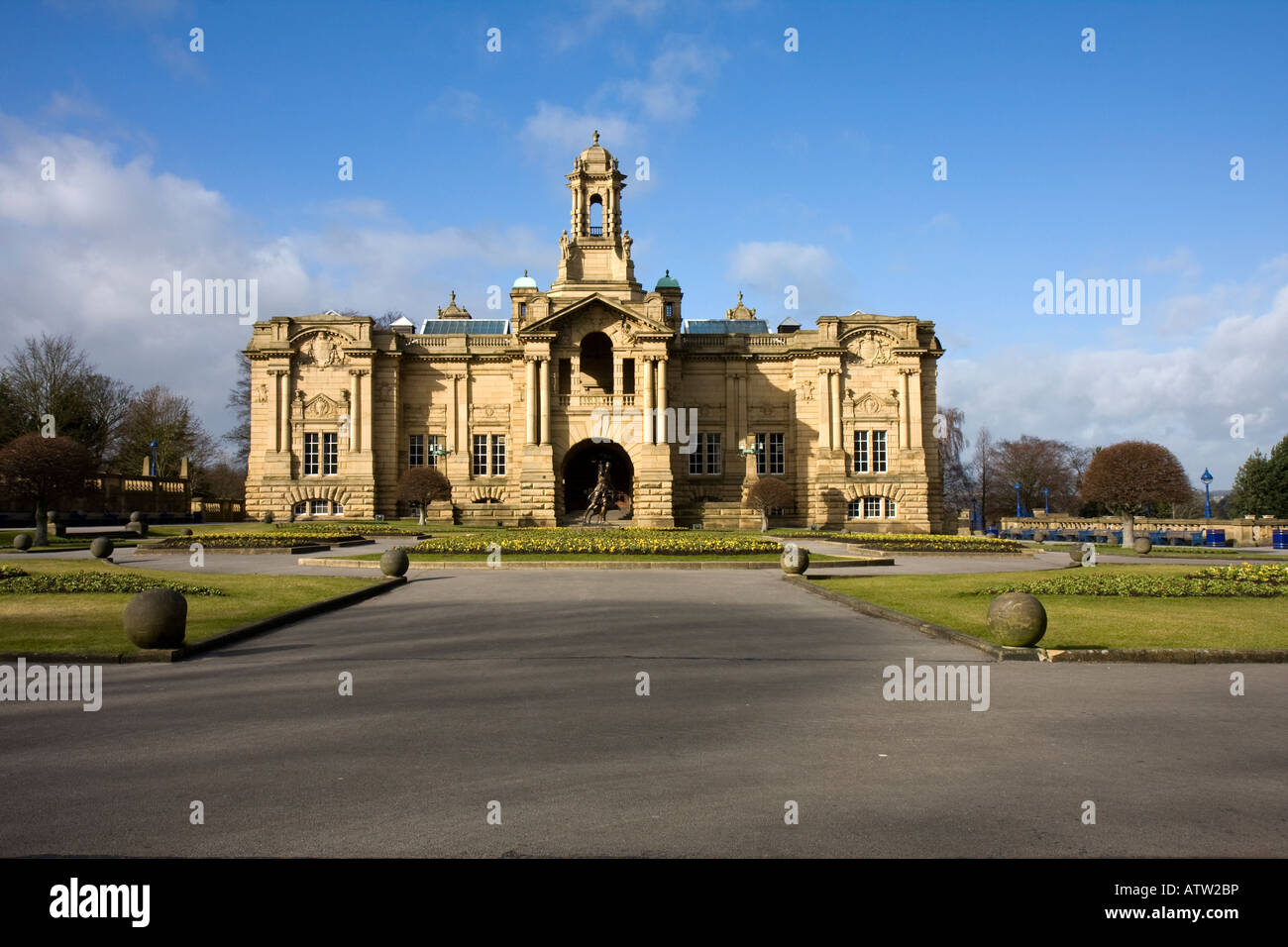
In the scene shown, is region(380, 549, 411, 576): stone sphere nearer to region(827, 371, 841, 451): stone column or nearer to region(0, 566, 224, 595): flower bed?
region(0, 566, 224, 595): flower bed

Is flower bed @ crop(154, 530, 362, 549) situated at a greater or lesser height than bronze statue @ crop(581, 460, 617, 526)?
lesser

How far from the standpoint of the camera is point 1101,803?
6840 millimetres

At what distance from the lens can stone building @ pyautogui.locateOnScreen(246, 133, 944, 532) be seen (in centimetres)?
6062

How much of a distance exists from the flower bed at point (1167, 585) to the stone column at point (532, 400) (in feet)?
136

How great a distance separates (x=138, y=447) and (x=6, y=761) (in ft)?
264

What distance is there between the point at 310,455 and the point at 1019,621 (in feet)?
192

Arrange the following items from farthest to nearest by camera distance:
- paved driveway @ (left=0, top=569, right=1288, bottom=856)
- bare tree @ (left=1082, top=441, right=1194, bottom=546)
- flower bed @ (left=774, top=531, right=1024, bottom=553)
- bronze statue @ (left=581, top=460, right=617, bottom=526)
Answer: bronze statue @ (left=581, top=460, right=617, bottom=526), bare tree @ (left=1082, top=441, right=1194, bottom=546), flower bed @ (left=774, top=531, right=1024, bottom=553), paved driveway @ (left=0, top=569, right=1288, bottom=856)

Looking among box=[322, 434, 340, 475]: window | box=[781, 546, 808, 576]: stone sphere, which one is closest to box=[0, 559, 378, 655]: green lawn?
box=[781, 546, 808, 576]: stone sphere

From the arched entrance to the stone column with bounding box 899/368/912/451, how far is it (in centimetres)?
1887

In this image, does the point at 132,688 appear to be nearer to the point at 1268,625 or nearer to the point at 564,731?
the point at 564,731

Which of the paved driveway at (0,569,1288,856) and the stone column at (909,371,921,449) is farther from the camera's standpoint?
the stone column at (909,371,921,449)

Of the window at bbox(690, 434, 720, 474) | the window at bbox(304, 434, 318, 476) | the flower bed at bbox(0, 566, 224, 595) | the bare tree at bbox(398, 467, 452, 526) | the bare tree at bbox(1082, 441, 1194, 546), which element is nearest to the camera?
the flower bed at bbox(0, 566, 224, 595)

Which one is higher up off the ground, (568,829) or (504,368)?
(504,368)
